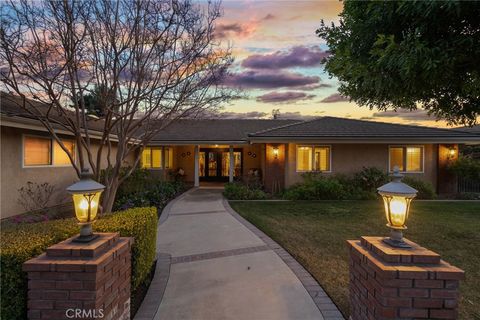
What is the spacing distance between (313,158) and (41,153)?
36.5 ft

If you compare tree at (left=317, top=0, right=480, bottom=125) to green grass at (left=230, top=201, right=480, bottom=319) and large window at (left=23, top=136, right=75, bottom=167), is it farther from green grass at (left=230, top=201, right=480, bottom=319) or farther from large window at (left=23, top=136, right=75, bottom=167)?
large window at (left=23, top=136, right=75, bottom=167)

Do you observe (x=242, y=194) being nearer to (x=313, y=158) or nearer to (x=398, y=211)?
(x=313, y=158)

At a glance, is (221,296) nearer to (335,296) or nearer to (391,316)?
(335,296)

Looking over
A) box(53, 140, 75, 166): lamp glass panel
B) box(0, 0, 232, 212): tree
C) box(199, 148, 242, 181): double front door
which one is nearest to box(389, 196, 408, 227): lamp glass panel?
box(0, 0, 232, 212): tree

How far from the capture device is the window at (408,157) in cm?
1435

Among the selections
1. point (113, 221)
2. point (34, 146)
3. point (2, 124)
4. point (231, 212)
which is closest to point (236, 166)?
point (231, 212)

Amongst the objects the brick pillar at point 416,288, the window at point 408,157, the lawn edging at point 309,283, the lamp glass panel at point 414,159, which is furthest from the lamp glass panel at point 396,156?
the brick pillar at point 416,288

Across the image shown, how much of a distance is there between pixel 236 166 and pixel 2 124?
14.2 metres

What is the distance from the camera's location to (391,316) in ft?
8.27

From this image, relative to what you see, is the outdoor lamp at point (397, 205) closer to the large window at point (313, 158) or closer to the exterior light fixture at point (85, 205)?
the exterior light fixture at point (85, 205)

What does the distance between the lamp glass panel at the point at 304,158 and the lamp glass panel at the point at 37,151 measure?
408 inches

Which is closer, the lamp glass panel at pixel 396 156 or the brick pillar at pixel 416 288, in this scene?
the brick pillar at pixel 416 288

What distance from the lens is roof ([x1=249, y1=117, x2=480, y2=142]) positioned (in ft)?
44.4

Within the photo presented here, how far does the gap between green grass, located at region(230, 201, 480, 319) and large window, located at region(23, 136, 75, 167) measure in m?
6.39
